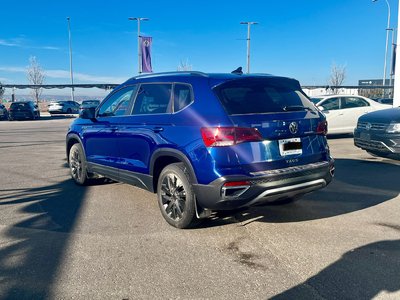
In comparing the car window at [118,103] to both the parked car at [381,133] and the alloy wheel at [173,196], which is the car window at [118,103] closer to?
the alloy wheel at [173,196]

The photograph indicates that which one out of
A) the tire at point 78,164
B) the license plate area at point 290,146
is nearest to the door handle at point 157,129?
the license plate area at point 290,146

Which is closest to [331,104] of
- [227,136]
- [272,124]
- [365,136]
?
[365,136]

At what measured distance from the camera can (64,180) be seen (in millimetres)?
6953

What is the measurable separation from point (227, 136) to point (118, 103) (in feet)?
7.82

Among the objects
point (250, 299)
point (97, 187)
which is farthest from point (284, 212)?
point (97, 187)

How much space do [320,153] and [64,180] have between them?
4.82 meters

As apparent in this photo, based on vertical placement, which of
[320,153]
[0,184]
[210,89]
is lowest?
[0,184]

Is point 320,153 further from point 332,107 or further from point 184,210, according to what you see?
point 332,107

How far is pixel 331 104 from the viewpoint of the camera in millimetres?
12602

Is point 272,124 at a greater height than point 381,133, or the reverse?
point 272,124

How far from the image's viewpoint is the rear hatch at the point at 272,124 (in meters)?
3.71

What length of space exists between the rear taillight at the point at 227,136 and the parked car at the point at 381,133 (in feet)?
16.0

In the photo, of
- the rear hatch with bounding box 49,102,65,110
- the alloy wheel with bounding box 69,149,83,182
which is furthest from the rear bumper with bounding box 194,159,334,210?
the rear hatch with bounding box 49,102,65,110

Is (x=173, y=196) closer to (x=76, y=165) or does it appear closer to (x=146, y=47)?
(x=76, y=165)
